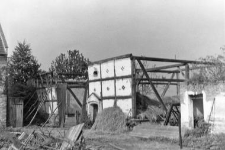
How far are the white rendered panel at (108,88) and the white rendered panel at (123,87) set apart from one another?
473 millimetres

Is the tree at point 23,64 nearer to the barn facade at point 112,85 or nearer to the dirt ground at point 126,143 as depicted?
the barn facade at point 112,85

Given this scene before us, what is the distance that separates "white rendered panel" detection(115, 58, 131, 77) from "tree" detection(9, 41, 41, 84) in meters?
8.42

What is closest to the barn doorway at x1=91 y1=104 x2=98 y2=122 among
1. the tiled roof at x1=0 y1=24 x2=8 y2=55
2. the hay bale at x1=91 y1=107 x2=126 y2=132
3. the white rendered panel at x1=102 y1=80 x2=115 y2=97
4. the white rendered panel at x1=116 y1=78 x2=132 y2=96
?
the white rendered panel at x1=102 y1=80 x2=115 y2=97

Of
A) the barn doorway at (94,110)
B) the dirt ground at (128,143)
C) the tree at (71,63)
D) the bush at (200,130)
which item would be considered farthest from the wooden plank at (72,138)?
the tree at (71,63)

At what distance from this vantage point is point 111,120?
19438 mm

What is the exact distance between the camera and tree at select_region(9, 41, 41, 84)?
25094 mm

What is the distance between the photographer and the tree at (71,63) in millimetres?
45969

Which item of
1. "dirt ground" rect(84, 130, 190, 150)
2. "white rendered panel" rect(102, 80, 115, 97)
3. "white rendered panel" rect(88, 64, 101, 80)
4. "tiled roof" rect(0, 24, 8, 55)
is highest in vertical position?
"tiled roof" rect(0, 24, 8, 55)

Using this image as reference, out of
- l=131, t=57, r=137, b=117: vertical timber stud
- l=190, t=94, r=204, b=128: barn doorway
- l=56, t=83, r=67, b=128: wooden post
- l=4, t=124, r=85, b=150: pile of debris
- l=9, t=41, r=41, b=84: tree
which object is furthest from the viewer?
l=9, t=41, r=41, b=84: tree

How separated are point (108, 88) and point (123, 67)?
2.01 meters

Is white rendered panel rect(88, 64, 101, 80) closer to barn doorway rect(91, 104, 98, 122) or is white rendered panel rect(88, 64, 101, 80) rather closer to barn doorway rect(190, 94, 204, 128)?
barn doorway rect(91, 104, 98, 122)

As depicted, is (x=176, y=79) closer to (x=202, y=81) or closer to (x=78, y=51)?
(x=202, y=81)

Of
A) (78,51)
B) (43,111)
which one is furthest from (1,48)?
(78,51)

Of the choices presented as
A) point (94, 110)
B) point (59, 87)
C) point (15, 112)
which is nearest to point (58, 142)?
point (94, 110)
